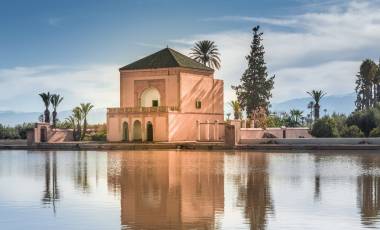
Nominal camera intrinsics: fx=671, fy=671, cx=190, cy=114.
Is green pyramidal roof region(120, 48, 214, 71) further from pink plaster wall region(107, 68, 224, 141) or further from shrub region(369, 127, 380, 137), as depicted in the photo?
shrub region(369, 127, 380, 137)

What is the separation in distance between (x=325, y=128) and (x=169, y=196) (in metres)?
28.5

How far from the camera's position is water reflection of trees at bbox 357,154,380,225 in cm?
993

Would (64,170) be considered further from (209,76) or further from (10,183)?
(209,76)

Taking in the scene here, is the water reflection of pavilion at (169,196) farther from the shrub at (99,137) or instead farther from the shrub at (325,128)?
the shrub at (99,137)

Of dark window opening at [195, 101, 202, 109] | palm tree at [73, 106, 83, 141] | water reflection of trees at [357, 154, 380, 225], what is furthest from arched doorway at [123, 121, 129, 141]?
water reflection of trees at [357, 154, 380, 225]

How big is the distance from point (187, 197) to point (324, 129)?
28635mm

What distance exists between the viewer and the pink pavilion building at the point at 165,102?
1735 inches

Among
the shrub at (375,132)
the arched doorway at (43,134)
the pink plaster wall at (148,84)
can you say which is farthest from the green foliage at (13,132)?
the shrub at (375,132)

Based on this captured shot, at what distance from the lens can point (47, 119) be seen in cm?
5300

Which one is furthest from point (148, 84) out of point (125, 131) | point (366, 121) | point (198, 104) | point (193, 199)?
point (193, 199)

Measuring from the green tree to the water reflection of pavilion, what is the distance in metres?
42.0

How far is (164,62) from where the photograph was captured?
152ft

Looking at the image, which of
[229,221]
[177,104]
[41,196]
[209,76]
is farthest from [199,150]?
[229,221]

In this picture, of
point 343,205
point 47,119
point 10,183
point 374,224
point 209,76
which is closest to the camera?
point 374,224
